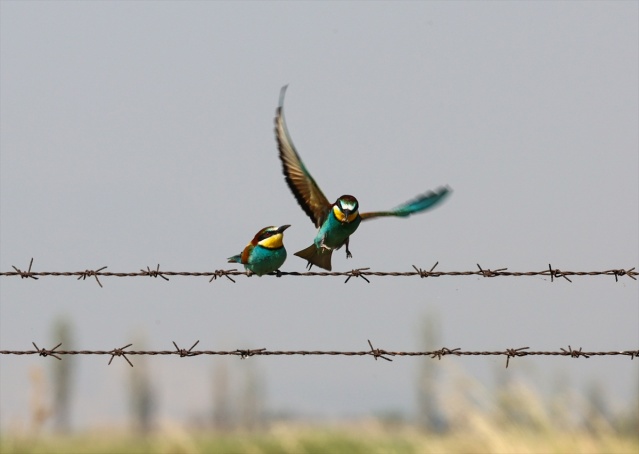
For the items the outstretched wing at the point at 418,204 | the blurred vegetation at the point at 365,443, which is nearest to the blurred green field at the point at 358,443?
the blurred vegetation at the point at 365,443

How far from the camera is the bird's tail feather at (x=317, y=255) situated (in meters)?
6.09

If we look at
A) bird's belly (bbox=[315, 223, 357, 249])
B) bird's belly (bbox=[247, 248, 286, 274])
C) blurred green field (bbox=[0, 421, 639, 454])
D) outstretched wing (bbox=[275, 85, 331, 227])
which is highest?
outstretched wing (bbox=[275, 85, 331, 227])

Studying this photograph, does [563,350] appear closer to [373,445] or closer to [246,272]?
[246,272]

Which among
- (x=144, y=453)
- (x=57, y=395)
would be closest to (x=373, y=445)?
(x=144, y=453)

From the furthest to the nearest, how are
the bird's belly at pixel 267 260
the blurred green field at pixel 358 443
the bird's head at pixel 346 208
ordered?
the blurred green field at pixel 358 443 < the bird's head at pixel 346 208 < the bird's belly at pixel 267 260

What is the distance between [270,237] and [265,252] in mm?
117

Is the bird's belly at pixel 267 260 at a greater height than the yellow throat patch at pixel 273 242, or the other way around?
the yellow throat patch at pixel 273 242

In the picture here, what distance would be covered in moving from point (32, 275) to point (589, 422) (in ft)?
23.0

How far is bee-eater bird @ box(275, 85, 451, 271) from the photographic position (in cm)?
606

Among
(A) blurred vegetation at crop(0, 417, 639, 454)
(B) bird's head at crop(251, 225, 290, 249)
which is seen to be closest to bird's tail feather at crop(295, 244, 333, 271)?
(B) bird's head at crop(251, 225, 290, 249)

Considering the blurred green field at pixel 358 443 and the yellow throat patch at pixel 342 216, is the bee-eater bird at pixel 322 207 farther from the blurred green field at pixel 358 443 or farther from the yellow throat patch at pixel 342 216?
the blurred green field at pixel 358 443

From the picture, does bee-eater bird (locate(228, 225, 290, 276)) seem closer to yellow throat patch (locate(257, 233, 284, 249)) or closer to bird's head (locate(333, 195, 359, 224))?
yellow throat patch (locate(257, 233, 284, 249))

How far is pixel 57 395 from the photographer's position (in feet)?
154

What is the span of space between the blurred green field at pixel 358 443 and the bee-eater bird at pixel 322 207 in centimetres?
466
